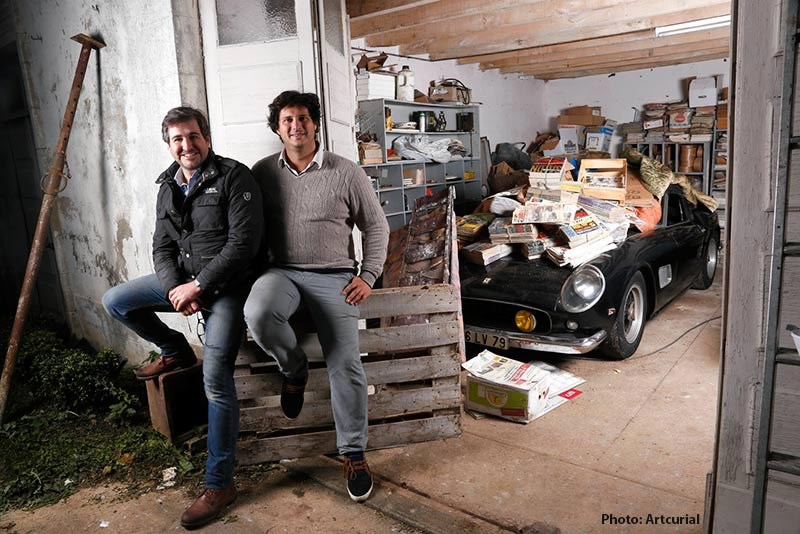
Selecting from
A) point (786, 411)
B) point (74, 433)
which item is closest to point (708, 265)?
point (786, 411)

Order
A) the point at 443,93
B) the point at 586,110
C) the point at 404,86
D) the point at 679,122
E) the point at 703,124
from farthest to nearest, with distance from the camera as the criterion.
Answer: the point at 586,110 < the point at 679,122 < the point at 703,124 < the point at 443,93 < the point at 404,86

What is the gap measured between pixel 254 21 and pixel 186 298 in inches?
73.8

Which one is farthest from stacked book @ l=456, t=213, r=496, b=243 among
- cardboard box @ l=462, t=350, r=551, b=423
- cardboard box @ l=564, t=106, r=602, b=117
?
cardboard box @ l=564, t=106, r=602, b=117

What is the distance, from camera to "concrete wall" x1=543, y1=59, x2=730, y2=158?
10992mm

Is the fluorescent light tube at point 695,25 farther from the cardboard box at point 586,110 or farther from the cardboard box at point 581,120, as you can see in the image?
the cardboard box at point 586,110

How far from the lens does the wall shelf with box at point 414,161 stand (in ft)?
22.1

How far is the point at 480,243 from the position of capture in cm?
466

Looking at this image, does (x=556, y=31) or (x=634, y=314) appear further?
(x=556, y=31)

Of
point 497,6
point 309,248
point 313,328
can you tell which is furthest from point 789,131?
point 497,6

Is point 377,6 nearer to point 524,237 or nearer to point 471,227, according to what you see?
point 471,227

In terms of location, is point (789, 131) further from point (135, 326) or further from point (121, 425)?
point (121, 425)

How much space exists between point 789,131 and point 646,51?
890 centimetres

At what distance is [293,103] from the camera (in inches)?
103

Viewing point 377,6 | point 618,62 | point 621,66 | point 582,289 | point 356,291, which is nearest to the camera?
point 356,291
